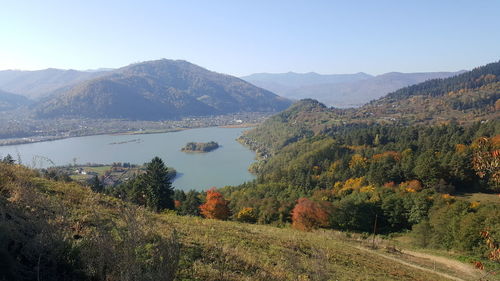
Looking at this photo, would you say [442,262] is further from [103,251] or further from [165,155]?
[165,155]

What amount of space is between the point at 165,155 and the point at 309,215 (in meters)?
76.4

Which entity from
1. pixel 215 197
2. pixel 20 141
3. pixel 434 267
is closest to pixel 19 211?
pixel 434 267

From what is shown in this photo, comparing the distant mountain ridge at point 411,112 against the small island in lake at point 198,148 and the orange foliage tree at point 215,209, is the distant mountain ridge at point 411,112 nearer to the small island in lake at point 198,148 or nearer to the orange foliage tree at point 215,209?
the small island in lake at point 198,148

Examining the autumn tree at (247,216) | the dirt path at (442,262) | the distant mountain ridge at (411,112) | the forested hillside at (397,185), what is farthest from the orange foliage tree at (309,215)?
the distant mountain ridge at (411,112)

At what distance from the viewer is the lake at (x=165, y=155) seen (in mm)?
73375

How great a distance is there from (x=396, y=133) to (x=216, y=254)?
71652mm

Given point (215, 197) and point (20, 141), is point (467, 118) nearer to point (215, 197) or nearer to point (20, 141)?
point (215, 197)

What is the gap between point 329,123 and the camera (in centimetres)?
11675

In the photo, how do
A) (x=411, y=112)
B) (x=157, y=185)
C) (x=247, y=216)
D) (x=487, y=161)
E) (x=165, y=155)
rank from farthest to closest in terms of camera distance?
(x=411, y=112) < (x=165, y=155) < (x=247, y=216) < (x=157, y=185) < (x=487, y=161)

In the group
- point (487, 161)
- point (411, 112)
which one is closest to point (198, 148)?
point (411, 112)

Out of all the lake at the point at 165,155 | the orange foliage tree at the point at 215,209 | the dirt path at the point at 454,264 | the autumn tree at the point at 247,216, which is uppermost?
the dirt path at the point at 454,264

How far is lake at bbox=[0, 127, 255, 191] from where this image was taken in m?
73.4

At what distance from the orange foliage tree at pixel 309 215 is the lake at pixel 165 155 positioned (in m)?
42.2

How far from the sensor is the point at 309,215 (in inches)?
1006
